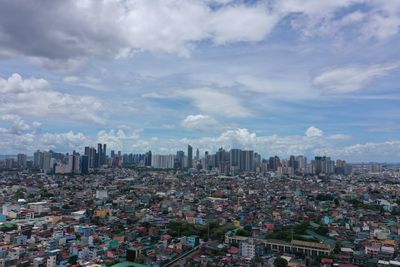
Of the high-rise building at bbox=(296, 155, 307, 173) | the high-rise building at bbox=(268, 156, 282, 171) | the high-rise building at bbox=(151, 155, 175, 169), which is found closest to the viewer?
the high-rise building at bbox=(296, 155, 307, 173)

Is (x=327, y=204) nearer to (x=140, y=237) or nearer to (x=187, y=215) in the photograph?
(x=187, y=215)

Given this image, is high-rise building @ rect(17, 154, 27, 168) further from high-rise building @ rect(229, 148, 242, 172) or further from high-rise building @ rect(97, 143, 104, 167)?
high-rise building @ rect(229, 148, 242, 172)

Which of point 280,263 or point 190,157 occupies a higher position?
point 190,157

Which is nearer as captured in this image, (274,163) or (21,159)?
(21,159)

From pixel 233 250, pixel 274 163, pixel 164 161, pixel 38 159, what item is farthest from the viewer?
pixel 274 163

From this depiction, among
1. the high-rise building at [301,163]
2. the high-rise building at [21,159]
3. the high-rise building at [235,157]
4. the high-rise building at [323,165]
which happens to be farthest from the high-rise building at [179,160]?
the high-rise building at [21,159]

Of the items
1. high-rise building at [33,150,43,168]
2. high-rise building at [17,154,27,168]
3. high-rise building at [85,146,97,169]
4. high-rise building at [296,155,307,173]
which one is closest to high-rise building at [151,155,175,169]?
high-rise building at [85,146,97,169]

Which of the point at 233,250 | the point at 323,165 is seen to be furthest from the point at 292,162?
the point at 233,250

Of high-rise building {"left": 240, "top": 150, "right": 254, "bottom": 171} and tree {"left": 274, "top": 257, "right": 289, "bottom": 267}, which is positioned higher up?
high-rise building {"left": 240, "top": 150, "right": 254, "bottom": 171}

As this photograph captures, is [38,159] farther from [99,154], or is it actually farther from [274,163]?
[274,163]

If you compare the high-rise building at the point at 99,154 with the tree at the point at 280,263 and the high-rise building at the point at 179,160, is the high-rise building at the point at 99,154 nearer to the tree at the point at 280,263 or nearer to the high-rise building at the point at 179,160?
the high-rise building at the point at 179,160

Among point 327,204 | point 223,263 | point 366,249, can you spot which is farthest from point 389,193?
point 223,263
